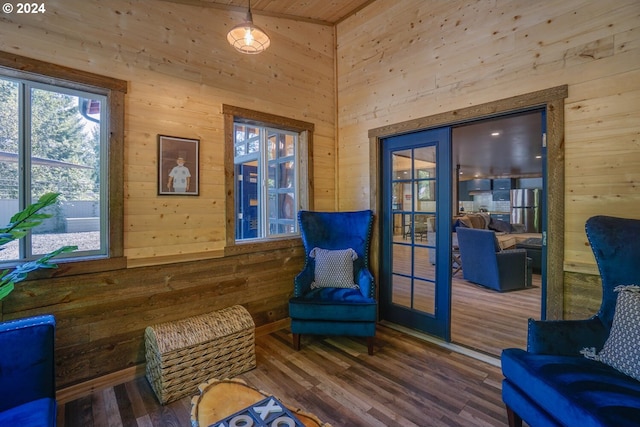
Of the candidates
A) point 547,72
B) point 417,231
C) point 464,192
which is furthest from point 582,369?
point 464,192

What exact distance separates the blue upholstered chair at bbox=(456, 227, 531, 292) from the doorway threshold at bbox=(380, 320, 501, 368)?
203cm

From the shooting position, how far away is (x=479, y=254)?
4488mm

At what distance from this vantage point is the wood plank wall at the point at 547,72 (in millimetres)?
1886

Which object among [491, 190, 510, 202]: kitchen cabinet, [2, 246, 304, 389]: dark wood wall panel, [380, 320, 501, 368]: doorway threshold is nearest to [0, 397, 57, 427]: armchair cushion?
[2, 246, 304, 389]: dark wood wall panel

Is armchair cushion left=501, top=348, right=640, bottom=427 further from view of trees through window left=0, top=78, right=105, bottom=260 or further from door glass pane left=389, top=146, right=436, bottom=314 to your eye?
view of trees through window left=0, top=78, right=105, bottom=260

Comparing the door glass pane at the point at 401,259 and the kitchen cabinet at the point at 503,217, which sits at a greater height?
the kitchen cabinet at the point at 503,217

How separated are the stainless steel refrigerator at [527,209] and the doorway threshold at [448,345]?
24.2 ft

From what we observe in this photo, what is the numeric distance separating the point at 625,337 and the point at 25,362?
9.78ft

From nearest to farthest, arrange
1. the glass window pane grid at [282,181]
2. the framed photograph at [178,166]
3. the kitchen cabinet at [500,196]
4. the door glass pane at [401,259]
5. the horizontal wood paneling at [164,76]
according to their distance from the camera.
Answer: the horizontal wood paneling at [164,76]
the framed photograph at [178,166]
the door glass pane at [401,259]
the glass window pane grid at [282,181]
the kitchen cabinet at [500,196]

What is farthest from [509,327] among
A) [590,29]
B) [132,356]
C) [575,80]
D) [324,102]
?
[132,356]

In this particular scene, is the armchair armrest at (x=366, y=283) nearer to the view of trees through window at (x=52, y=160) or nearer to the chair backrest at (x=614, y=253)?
the chair backrest at (x=614, y=253)

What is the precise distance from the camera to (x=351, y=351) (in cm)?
269

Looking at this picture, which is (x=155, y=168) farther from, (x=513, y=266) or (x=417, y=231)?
(x=513, y=266)

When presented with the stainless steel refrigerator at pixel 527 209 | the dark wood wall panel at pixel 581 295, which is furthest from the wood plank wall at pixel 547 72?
the stainless steel refrigerator at pixel 527 209
